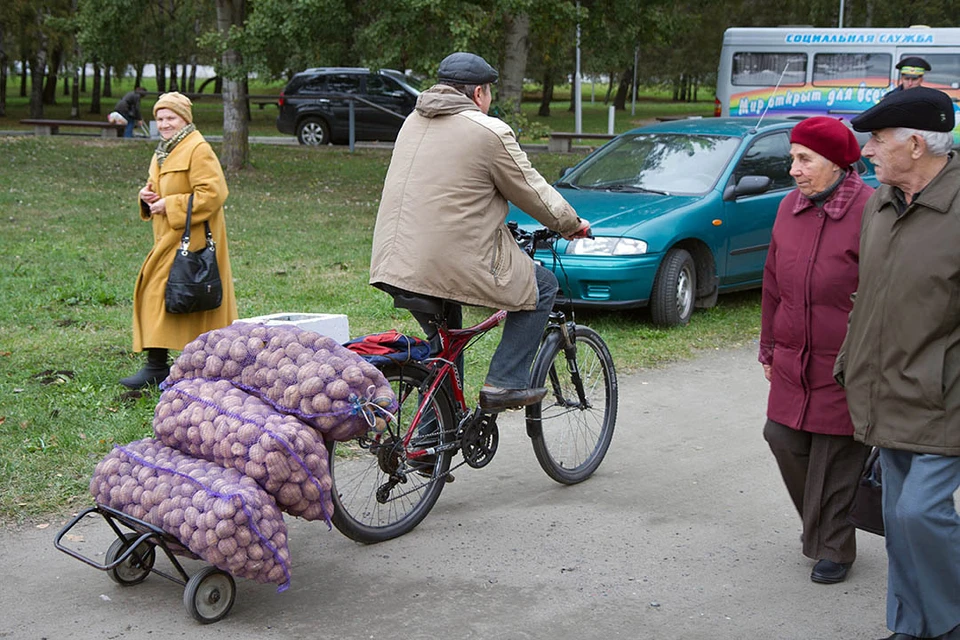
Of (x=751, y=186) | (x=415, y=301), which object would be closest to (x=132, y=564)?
(x=415, y=301)

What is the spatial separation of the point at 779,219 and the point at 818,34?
74.8 ft

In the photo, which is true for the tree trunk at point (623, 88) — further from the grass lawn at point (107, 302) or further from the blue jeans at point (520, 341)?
the blue jeans at point (520, 341)

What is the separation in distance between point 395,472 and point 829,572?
5.93 ft

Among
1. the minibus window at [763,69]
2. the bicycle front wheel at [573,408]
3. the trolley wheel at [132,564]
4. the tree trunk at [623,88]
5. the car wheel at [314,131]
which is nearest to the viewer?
the trolley wheel at [132,564]

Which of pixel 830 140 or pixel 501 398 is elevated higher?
pixel 830 140

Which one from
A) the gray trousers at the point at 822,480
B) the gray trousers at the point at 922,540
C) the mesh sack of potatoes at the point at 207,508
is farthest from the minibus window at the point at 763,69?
the mesh sack of potatoes at the point at 207,508

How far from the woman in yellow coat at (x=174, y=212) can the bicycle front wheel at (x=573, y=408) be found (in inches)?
87.9

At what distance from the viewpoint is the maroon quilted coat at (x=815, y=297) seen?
4.37 meters

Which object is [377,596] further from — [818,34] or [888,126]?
[818,34]

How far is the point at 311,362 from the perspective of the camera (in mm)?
4176

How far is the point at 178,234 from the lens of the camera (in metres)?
6.52

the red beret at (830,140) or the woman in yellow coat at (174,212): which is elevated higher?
the red beret at (830,140)

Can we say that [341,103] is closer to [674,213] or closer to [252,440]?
[674,213]

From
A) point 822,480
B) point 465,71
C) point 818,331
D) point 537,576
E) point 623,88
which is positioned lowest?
point 537,576
